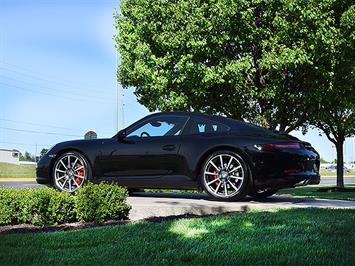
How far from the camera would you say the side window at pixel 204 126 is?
25.6 ft

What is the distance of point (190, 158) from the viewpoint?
761 cm

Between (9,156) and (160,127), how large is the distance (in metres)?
77.7

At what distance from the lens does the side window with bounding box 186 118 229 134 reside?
7809mm

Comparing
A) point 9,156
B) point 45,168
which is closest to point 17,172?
point 9,156

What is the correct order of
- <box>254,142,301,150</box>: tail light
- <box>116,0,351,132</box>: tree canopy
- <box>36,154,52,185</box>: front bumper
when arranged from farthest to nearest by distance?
<box>116,0,351,132</box>: tree canopy
<box>36,154,52,185</box>: front bumper
<box>254,142,301,150</box>: tail light

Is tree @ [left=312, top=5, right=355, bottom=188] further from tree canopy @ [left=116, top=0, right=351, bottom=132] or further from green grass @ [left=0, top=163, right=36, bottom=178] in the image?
green grass @ [left=0, top=163, right=36, bottom=178]

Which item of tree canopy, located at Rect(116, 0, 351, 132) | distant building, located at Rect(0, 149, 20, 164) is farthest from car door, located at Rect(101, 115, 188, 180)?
distant building, located at Rect(0, 149, 20, 164)

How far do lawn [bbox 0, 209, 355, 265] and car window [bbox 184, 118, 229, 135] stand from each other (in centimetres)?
216

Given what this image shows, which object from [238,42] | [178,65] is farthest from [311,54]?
[178,65]

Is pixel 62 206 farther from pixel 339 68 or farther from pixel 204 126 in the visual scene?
pixel 339 68

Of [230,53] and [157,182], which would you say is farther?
[230,53]

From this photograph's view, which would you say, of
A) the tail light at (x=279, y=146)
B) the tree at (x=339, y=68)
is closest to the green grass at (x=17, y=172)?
the tree at (x=339, y=68)

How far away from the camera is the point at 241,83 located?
58.3 feet

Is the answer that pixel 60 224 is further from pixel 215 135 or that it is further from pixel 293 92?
pixel 293 92
